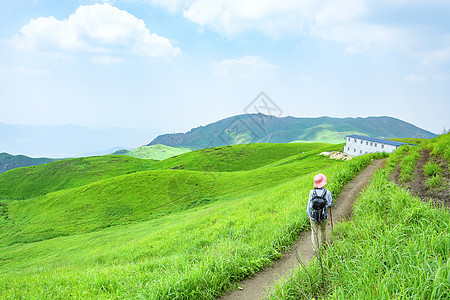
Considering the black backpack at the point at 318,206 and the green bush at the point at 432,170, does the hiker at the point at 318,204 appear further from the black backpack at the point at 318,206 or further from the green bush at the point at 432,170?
the green bush at the point at 432,170

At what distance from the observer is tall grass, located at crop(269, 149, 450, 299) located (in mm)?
3611

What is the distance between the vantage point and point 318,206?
755 centimetres

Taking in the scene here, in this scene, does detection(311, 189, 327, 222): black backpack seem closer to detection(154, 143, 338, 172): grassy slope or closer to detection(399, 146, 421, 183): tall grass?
detection(399, 146, 421, 183): tall grass

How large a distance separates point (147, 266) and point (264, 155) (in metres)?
99.2

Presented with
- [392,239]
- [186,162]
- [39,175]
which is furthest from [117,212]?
[39,175]

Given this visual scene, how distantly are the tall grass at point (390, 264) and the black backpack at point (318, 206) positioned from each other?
0.85 m

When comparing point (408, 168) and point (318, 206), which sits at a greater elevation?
point (408, 168)

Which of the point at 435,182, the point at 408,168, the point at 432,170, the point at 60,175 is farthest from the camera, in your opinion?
the point at 60,175

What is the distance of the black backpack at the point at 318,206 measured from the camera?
24.6ft

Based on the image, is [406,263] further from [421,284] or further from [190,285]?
[190,285]

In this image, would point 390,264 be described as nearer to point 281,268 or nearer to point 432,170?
point 281,268

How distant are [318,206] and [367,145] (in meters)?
73.5

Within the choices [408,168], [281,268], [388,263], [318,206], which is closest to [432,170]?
[408,168]

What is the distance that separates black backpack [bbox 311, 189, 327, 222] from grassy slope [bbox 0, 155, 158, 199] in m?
109
